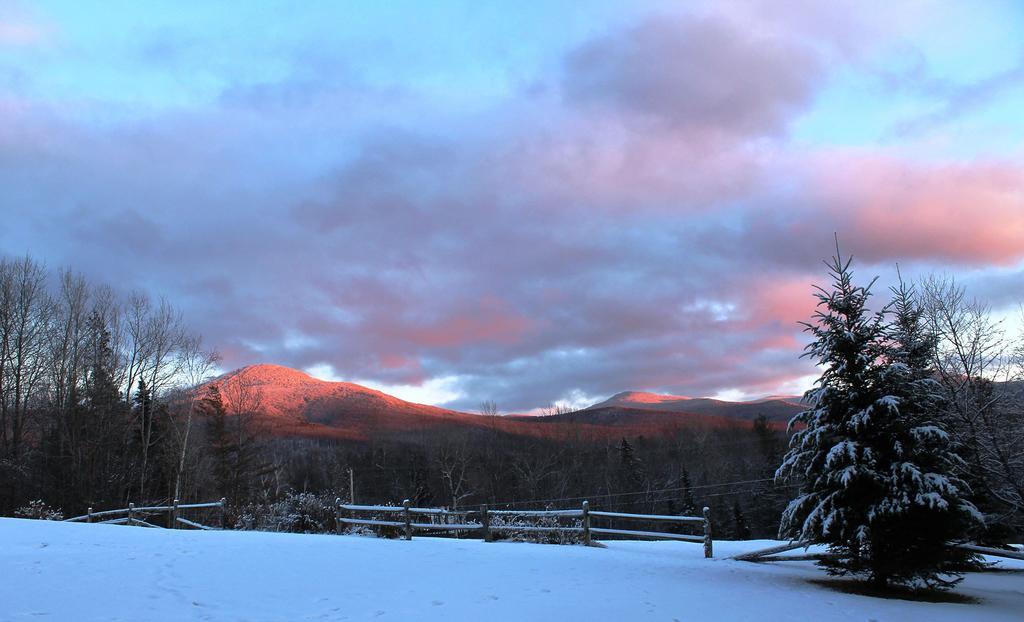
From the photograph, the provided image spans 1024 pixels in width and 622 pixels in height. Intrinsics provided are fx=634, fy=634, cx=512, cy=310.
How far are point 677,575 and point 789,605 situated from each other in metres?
2.64

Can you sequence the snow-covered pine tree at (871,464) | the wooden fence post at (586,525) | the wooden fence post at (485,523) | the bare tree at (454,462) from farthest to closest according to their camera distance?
1. the bare tree at (454,462)
2. the wooden fence post at (485,523)
3. the wooden fence post at (586,525)
4. the snow-covered pine tree at (871,464)

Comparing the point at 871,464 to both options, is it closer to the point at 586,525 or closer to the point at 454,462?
the point at 586,525

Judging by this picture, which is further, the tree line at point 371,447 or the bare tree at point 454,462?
the bare tree at point 454,462

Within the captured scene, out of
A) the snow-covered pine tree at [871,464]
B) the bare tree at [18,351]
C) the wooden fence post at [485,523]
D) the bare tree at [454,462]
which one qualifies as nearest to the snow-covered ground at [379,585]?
the snow-covered pine tree at [871,464]

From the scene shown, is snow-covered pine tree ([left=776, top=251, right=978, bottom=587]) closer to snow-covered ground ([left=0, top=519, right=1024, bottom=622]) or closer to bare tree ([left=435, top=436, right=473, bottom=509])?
snow-covered ground ([left=0, top=519, right=1024, bottom=622])

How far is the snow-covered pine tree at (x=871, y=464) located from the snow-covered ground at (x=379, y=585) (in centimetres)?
117

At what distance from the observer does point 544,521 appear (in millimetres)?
26109

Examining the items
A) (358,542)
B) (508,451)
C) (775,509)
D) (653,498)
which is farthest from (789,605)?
(508,451)

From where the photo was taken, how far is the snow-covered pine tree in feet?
39.9

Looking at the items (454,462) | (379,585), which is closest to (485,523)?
(379,585)

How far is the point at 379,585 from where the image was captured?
32.7 feet

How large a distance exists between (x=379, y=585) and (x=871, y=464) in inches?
383

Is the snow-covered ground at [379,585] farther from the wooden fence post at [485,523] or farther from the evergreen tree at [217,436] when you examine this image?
the evergreen tree at [217,436]

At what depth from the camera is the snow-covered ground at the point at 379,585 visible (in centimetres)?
804
